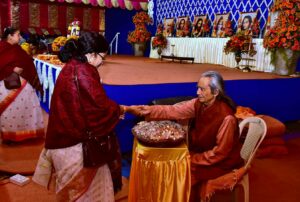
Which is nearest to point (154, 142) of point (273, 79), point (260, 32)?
point (273, 79)

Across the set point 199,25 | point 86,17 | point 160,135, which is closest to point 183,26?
point 199,25

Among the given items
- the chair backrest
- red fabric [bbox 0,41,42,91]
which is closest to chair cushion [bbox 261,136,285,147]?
the chair backrest

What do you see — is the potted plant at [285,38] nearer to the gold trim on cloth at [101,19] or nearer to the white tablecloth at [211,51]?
the white tablecloth at [211,51]

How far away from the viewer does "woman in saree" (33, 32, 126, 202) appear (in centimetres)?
169

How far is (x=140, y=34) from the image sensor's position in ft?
27.1

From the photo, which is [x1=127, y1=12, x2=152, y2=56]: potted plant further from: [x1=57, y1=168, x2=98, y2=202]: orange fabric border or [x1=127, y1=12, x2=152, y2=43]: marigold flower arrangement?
[x1=57, y1=168, x2=98, y2=202]: orange fabric border

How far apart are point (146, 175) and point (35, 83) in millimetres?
2291

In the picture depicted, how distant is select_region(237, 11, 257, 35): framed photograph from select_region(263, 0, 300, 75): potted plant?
2.98 ft

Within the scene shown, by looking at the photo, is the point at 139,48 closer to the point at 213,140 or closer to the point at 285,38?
the point at 285,38

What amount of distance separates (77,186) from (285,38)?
397 cm

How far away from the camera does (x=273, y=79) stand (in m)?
4.31

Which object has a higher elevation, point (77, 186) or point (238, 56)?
point (238, 56)

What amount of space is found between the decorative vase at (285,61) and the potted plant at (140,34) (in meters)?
4.14

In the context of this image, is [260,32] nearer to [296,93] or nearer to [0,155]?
[296,93]
